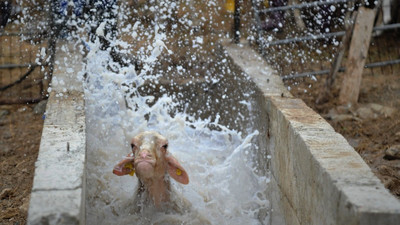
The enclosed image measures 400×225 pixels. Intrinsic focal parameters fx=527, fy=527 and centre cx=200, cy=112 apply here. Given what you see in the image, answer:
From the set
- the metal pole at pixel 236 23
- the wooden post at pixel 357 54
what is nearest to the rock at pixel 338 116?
the wooden post at pixel 357 54

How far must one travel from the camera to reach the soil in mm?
4481

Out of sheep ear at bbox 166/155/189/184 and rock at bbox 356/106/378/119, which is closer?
sheep ear at bbox 166/155/189/184

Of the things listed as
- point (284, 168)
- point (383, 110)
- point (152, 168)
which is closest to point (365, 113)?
point (383, 110)

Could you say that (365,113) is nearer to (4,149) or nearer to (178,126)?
(178,126)

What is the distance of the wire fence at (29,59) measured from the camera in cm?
720

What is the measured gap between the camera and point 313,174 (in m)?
3.38

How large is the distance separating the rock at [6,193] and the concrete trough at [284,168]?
3.01ft

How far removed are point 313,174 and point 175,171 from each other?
116 cm

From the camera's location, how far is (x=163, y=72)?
22.6 ft

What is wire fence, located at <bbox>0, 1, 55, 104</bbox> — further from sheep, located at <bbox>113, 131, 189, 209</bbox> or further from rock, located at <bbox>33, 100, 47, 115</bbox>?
sheep, located at <bbox>113, 131, 189, 209</bbox>

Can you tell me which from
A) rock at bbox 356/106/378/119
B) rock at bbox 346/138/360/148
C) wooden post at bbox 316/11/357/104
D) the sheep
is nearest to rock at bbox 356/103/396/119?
rock at bbox 356/106/378/119

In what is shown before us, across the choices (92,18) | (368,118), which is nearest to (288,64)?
(368,118)

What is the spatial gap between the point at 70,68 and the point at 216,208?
2.29 meters

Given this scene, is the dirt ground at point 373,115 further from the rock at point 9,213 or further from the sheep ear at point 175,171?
the rock at point 9,213
